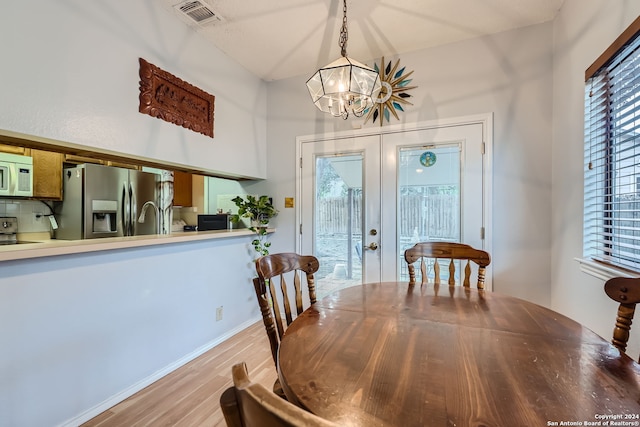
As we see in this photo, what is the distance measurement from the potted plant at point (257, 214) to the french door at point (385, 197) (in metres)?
0.36

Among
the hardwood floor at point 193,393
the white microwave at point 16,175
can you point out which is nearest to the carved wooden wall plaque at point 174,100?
the white microwave at point 16,175

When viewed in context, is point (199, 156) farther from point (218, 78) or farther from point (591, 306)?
point (591, 306)

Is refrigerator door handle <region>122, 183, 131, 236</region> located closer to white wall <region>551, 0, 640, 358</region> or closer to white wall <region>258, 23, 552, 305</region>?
white wall <region>258, 23, 552, 305</region>

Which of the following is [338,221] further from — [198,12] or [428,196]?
[198,12]

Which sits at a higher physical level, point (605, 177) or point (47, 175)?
point (47, 175)

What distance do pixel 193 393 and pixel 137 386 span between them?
0.38 m

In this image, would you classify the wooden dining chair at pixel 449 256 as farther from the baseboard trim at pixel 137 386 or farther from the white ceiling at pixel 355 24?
the baseboard trim at pixel 137 386

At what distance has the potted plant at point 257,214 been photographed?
2998 mm

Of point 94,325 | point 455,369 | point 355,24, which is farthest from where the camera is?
point 355,24

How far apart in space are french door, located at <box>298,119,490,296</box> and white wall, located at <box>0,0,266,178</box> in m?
1.02

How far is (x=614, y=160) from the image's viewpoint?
5.01 ft

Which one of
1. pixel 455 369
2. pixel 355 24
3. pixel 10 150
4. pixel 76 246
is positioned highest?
pixel 355 24

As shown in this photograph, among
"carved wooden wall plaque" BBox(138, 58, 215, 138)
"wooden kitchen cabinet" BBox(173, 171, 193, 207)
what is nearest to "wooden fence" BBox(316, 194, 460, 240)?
"carved wooden wall plaque" BBox(138, 58, 215, 138)

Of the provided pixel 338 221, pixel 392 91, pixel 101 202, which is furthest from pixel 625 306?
pixel 101 202
